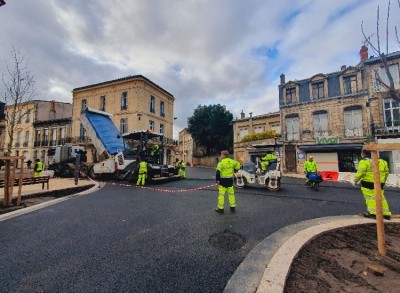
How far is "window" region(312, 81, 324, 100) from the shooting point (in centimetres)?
2129

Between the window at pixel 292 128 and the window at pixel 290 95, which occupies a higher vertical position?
the window at pixel 290 95

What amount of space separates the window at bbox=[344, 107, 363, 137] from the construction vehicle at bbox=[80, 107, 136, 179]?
1958 centimetres

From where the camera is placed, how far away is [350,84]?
1980 cm

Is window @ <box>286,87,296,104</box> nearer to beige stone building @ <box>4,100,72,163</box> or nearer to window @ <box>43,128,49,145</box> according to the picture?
beige stone building @ <box>4,100,72,163</box>

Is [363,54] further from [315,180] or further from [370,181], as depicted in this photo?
[370,181]

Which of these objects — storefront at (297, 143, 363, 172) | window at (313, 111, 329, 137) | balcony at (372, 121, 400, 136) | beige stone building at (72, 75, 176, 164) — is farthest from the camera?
beige stone building at (72, 75, 176, 164)

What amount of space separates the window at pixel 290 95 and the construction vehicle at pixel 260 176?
1580cm

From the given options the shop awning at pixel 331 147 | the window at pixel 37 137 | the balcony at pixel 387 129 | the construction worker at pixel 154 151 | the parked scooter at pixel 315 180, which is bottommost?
the parked scooter at pixel 315 180

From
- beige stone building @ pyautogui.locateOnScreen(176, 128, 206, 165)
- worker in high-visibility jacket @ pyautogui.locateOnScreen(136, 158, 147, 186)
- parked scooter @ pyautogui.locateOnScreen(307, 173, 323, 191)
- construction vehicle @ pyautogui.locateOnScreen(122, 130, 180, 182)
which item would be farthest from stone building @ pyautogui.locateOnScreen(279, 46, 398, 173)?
beige stone building @ pyautogui.locateOnScreen(176, 128, 206, 165)

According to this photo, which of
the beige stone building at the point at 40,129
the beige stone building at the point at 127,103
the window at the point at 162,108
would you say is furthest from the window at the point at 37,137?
the window at the point at 162,108

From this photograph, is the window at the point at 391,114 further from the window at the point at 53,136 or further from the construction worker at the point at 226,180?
the window at the point at 53,136

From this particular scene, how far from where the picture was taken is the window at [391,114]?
1761cm

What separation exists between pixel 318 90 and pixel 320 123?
3483mm

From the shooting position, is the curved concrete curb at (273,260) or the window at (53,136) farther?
the window at (53,136)
